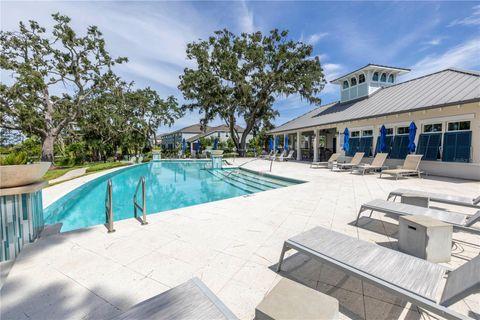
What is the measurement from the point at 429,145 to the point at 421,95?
280cm

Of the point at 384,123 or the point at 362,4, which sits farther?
the point at 384,123

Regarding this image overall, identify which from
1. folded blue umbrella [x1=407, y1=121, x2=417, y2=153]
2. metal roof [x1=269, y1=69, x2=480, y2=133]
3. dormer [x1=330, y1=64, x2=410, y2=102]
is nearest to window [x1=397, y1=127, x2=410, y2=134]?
metal roof [x1=269, y1=69, x2=480, y2=133]

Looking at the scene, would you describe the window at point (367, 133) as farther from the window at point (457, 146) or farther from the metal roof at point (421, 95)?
the window at point (457, 146)

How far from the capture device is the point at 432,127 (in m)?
10.2

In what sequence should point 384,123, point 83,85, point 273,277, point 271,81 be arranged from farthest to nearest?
point 271,81, point 83,85, point 384,123, point 273,277

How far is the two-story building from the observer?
28.9 feet

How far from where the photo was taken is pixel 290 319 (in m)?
1.28

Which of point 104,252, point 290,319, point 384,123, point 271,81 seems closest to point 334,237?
point 290,319

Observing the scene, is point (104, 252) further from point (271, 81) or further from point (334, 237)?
point (271, 81)

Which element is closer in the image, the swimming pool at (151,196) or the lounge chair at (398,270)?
the lounge chair at (398,270)

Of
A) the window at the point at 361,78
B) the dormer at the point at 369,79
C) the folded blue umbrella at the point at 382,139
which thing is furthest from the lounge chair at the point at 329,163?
the window at the point at 361,78

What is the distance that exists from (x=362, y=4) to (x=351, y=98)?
9.97m

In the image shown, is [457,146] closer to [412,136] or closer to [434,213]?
[412,136]

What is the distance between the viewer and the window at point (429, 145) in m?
9.86
